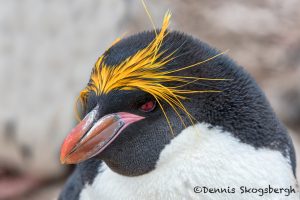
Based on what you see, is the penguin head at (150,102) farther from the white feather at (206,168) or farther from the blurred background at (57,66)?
the blurred background at (57,66)

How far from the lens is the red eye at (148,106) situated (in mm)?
1752

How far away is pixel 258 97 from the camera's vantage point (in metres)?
1.93

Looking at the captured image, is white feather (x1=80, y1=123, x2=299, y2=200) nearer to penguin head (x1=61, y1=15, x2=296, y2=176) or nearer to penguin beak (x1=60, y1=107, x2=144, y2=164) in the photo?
penguin head (x1=61, y1=15, x2=296, y2=176)

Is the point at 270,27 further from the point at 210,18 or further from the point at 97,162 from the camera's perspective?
the point at 97,162

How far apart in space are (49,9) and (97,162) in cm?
206

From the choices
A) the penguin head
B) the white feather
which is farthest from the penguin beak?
the white feather

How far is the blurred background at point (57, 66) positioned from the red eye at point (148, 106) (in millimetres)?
2219

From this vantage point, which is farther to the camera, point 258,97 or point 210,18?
point 210,18

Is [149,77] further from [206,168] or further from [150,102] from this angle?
[206,168]

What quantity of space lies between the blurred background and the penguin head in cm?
213

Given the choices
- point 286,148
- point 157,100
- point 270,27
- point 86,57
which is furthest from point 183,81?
point 270,27

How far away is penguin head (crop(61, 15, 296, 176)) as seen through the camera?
5.71ft

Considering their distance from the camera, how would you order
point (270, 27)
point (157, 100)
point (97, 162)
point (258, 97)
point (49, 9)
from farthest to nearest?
point (270, 27) < point (49, 9) < point (97, 162) < point (258, 97) < point (157, 100)

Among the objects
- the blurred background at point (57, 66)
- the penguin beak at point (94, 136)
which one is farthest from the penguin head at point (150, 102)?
the blurred background at point (57, 66)
